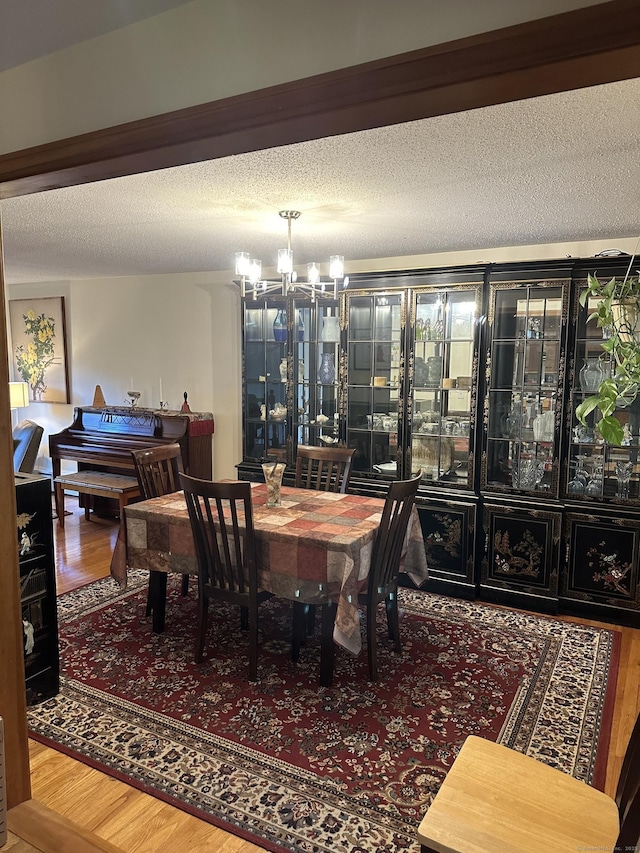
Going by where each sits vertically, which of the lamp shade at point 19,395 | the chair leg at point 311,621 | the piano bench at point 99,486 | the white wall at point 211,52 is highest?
the white wall at point 211,52

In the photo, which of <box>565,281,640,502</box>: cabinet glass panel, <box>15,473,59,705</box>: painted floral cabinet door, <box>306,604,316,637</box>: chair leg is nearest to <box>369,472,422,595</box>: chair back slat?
<box>306,604,316,637</box>: chair leg

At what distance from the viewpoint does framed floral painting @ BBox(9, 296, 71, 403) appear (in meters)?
→ 6.79

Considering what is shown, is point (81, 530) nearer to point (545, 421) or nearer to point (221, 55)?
point (545, 421)

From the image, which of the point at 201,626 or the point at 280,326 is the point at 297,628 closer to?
the point at 201,626

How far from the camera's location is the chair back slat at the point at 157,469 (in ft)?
12.2

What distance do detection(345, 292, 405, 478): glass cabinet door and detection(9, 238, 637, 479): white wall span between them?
435mm

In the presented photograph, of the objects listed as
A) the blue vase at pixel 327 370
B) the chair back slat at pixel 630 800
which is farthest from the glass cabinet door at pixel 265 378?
the chair back slat at pixel 630 800

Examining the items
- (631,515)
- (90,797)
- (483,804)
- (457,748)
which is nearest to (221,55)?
(483,804)

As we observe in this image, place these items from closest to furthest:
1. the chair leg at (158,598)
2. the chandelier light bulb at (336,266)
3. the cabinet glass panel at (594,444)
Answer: the chandelier light bulb at (336,266) → the chair leg at (158,598) → the cabinet glass panel at (594,444)

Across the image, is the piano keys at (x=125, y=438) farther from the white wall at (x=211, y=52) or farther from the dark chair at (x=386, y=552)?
the white wall at (x=211, y=52)

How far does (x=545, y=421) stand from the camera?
4.02 metres

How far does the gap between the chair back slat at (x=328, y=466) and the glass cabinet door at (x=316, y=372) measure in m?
0.51

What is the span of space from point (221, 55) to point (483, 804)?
5.90ft

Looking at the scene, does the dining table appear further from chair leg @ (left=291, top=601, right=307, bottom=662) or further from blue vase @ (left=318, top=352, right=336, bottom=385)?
blue vase @ (left=318, top=352, right=336, bottom=385)
